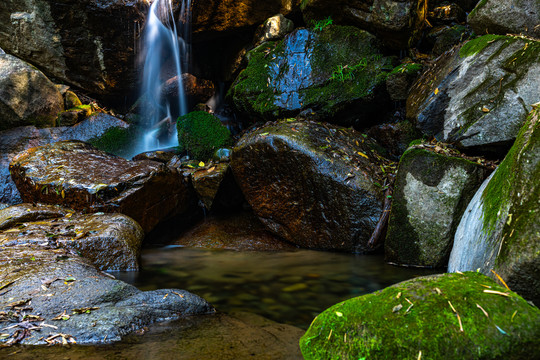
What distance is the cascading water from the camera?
9.65 metres

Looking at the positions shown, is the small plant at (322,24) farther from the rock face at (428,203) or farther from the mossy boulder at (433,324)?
the mossy boulder at (433,324)

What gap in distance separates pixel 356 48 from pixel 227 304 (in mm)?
5787

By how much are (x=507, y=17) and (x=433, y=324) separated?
4.86m

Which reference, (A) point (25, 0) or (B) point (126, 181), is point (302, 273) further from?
(A) point (25, 0)

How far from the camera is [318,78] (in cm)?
745

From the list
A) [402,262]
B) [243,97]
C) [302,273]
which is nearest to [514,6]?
[402,262]

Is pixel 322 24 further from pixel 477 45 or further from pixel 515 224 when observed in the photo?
pixel 515 224

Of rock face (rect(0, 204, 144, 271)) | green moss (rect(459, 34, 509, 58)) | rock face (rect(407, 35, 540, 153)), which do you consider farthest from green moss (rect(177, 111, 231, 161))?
green moss (rect(459, 34, 509, 58))

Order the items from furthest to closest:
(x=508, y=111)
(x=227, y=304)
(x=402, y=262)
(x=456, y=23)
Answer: (x=456, y=23) < (x=402, y=262) < (x=508, y=111) < (x=227, y=304)

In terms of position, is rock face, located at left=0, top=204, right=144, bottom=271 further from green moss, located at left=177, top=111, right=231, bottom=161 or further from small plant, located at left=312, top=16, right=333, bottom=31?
small plant, located at left=312, top=16, right=333, bottom=31

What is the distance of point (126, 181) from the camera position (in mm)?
5973

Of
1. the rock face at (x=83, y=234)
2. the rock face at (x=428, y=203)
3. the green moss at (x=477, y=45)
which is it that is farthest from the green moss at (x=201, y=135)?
the green moss at (x=477, y=45)

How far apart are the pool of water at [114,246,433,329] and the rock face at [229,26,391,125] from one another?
9.88 ft

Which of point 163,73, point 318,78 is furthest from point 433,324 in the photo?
point 163,73
